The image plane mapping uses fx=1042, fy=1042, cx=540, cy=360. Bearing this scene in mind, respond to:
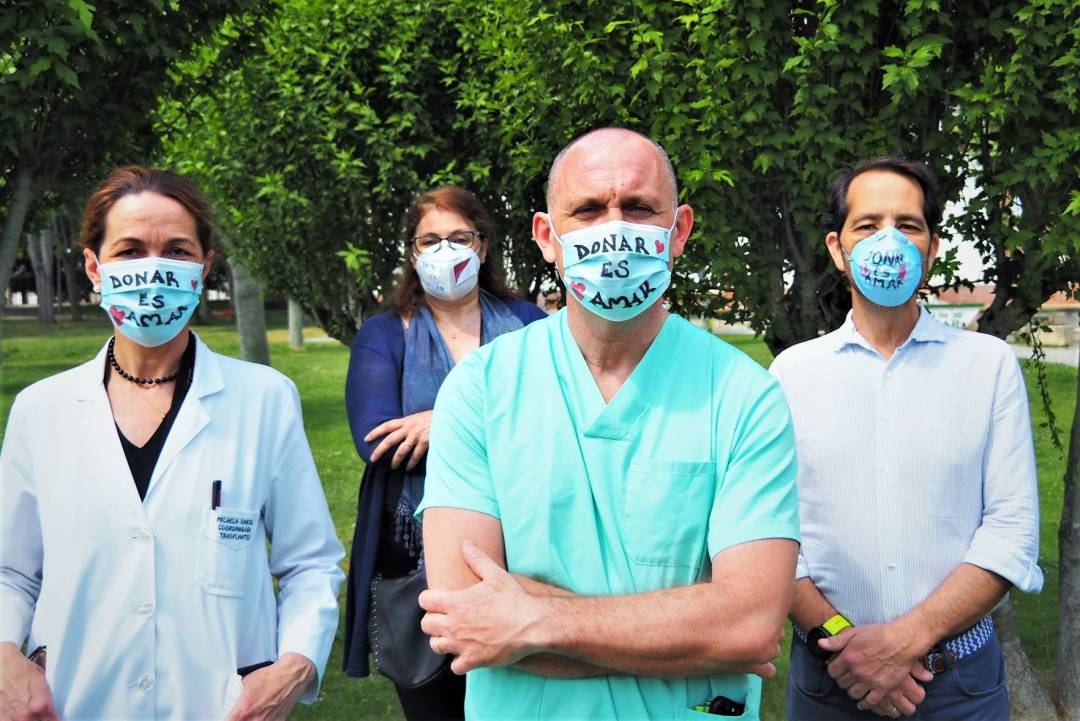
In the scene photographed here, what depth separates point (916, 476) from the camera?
3002 millimetres

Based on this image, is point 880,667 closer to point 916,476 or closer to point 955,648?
point 955,648

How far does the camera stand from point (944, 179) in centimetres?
495

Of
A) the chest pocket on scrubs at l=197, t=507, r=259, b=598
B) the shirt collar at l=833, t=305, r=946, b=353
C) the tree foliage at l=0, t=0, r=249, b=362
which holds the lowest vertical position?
the chest pocket on scrubs at l=197, t=507, r=259, b=598

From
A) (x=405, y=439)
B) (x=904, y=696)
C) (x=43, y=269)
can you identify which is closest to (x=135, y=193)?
(x=405, y=439)

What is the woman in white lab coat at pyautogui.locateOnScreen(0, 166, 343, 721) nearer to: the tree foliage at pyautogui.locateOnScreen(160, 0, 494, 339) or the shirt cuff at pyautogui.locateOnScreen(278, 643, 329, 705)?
the shirt cuff at pyautogui.locateOnScreen(278, 643, 329, 705)

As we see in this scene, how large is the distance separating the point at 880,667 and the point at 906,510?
0.45m

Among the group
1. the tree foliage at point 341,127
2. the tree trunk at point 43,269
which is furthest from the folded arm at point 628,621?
the tree trunk at point 43,269

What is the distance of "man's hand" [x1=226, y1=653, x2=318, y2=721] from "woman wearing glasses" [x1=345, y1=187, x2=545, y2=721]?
2.92 ft

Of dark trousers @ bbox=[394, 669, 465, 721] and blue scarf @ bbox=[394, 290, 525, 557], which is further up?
blue scarf @ bbox=[394, 290, 525, 557]

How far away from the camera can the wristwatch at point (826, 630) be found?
2.98 metres

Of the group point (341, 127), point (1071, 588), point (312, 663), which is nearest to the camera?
point (312, 663)

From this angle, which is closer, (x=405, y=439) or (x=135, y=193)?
(x=135, y=193)

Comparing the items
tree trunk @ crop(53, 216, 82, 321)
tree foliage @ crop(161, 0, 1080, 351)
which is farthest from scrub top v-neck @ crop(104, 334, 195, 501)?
tree trunk @ crop(53, 216, 82, 321)

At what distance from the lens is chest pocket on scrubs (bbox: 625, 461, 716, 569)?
218 cm
